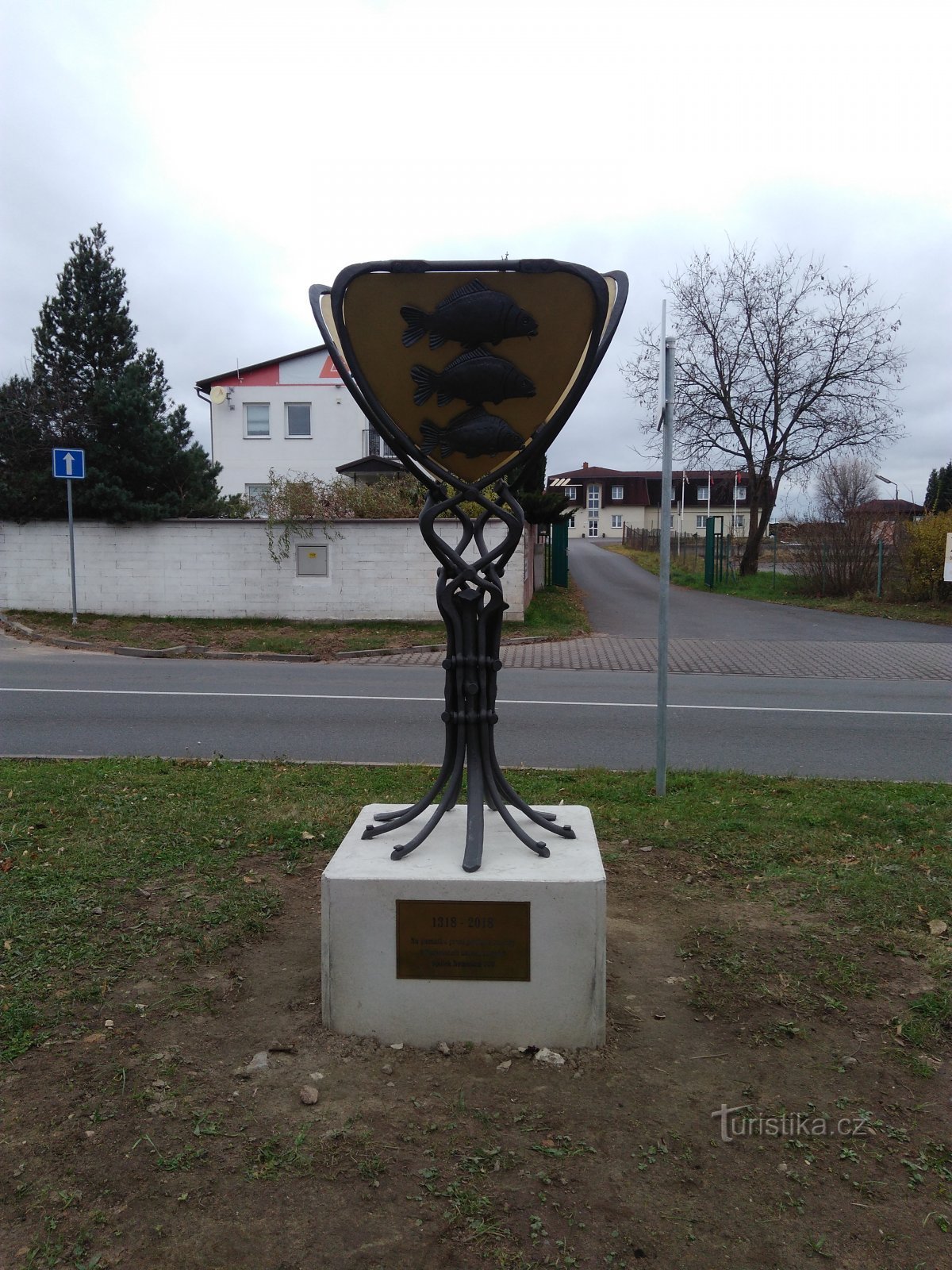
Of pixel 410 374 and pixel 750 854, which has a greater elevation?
pixel 410 374

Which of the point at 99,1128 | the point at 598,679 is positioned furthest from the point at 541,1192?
the point at 598,679

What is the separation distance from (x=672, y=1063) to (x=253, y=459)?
39.8m

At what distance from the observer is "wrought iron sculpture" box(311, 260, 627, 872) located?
11.5ft

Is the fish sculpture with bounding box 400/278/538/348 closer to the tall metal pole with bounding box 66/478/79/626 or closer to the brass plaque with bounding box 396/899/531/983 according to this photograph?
the brass plaque with bounding box 396/899/531/983

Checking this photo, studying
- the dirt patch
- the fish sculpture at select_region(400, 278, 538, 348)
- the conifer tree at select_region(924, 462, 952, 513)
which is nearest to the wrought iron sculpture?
the fish sculpture at select_region(400, 278, 538, 348)

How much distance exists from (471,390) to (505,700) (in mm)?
7085

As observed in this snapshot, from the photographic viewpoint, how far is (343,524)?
17375mm

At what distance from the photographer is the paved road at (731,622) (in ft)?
57.5

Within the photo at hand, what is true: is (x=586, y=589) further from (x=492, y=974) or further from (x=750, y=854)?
(x=492, y=974)

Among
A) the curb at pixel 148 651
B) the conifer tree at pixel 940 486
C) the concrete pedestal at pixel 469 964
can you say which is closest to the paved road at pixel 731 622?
the curb at pixel 148 651

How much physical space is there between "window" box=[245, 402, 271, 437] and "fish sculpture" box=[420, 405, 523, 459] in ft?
126

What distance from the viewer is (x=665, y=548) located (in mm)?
6137

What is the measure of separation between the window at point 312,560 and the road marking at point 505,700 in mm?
6724

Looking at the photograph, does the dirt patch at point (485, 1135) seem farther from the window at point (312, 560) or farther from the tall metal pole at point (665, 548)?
the window at point (312, 560)
